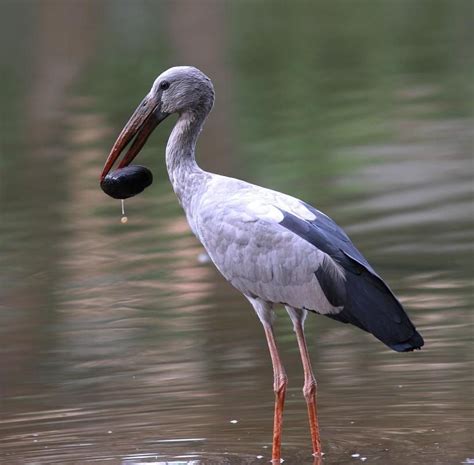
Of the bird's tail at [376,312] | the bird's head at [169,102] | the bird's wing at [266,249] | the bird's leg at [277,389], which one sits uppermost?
the bird's head at [169,102]

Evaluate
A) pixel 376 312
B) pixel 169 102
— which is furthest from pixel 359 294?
pixel 169 102

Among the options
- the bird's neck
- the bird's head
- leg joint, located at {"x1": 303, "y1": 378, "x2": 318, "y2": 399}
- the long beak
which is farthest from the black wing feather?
the long beak

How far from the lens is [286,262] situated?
7.48 m

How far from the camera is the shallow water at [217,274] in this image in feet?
25.4

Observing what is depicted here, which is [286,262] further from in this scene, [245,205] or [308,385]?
[308,385]

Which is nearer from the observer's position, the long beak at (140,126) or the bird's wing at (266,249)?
the bird's wing at (266,249)

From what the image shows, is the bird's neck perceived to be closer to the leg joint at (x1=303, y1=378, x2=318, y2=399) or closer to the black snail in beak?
the black snail in beak


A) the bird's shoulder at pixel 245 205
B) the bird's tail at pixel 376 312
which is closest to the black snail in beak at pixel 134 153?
the bird's shoulder at pixel 245 205

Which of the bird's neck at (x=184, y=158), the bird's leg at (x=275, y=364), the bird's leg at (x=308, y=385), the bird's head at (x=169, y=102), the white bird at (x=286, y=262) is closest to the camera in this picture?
the white bird at (x=286, y=262)

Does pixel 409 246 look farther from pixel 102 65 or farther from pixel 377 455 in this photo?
pixel 102 65

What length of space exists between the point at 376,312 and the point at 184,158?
5.45ft

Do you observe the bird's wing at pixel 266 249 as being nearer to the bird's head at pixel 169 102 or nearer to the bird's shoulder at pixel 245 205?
the bird's shoulder at pixel 245 205

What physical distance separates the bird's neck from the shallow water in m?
1.17

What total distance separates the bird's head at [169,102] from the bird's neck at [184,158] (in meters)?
0.06
